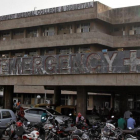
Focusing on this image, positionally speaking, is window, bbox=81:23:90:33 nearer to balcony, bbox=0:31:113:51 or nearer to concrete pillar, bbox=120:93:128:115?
balcony, bbox=0:31:113:51

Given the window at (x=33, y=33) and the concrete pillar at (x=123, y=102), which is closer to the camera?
the concrete pillar at (x=123, y=102)

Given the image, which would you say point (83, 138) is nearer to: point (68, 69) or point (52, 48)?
point (68, 69)

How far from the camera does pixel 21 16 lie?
41156 millimetres

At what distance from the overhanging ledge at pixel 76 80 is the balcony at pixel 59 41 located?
13.1 metres

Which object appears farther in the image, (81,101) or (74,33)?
(74,33)

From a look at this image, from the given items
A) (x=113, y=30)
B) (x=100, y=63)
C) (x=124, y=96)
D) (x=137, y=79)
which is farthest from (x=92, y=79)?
(x=113, y=30)

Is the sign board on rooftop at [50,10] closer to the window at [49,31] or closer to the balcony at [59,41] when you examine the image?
the window at [49,31]

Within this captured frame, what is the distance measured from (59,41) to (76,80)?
16.7 m

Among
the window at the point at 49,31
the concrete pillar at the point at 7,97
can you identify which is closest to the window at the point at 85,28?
the window at the point at 49,31

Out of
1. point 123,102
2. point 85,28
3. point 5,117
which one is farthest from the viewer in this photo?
point 85,28

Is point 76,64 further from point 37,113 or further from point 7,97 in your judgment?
point 7,97

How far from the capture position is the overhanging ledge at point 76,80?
63.2 feet

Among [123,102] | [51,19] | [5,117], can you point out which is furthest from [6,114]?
[51,19]

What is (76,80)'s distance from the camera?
2127cm
